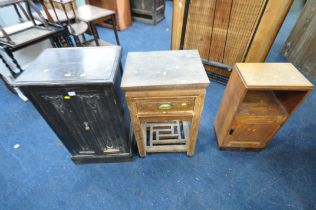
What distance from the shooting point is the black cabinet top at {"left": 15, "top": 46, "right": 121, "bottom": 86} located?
936 millimetres

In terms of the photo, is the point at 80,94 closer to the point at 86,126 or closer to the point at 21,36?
the point at 86,126

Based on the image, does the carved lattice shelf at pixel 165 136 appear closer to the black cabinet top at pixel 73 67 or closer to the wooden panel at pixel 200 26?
the black cabinet top at pixel 73 67

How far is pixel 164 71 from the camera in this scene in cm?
106

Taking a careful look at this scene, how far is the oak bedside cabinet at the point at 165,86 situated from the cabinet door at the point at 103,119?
0.36ft

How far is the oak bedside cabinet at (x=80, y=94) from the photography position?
3.11 ft

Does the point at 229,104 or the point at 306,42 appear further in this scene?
the point at 306,42

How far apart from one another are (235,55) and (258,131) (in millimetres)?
1057

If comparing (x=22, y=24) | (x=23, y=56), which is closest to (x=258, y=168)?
(x=23, y=56)

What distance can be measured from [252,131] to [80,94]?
1349 millimetres

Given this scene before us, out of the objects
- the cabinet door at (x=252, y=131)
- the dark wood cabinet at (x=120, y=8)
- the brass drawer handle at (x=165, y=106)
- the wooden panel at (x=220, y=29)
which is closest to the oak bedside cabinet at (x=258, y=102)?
the cabinet door at (x=252, y=131)

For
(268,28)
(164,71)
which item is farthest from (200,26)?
(164,71)

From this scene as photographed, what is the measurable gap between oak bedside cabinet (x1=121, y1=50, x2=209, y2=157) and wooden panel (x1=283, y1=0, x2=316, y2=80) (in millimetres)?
2193

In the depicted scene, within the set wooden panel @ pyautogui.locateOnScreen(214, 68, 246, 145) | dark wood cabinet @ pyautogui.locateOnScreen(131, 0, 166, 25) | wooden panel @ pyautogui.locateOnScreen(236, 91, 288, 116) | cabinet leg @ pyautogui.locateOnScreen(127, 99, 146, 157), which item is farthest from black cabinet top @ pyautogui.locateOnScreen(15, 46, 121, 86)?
dark wood cabinet @ pyautogui.locateOnScreen(131, 0, 166, 25)

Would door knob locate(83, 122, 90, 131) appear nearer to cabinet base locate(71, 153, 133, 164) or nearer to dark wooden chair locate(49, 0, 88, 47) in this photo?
cabinet base locate(71, 153, 133, 164)
